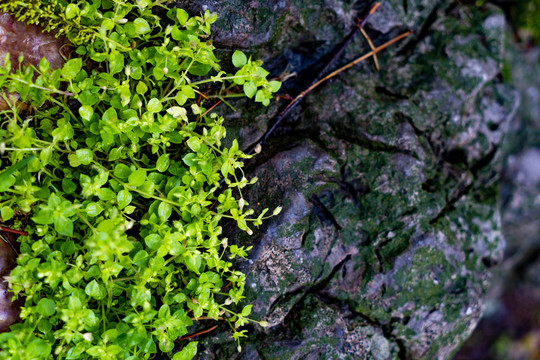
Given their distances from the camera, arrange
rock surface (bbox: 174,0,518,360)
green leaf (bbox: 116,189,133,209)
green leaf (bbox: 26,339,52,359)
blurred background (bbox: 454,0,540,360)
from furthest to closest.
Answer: blurred background (bbox: 454,0,540,360), rock surface (bbox: 174,0,518,360), green leaf (bbox: 116,189,133,209), green leaf (bbox: 26,339,52,359)

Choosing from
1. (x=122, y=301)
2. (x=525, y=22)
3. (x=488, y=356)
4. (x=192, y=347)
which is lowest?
(x=488, y=356)

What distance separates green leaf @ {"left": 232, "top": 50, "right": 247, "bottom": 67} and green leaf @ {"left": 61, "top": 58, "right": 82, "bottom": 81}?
0.96 meters

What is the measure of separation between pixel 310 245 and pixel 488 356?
456 cm

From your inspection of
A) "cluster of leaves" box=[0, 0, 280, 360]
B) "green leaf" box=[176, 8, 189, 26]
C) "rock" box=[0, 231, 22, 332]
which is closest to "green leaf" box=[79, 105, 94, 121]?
"cluster of leaves" box=[0, 0, 280, 360]

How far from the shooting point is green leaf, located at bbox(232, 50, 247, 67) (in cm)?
267

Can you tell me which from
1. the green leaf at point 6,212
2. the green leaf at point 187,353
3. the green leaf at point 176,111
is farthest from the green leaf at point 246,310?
the green leaf at point 6,212

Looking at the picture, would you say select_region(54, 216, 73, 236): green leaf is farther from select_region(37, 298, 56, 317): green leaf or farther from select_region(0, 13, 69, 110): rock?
select_region(0, 13, 69, 110): rock

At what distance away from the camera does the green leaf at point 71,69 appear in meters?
2.42

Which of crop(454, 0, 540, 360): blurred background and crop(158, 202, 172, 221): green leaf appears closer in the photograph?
crop(158, 202, 172, 221): green leaf

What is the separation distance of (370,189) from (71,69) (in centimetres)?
221

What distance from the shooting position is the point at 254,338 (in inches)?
109

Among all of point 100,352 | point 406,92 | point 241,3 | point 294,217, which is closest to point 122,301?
point 100,352

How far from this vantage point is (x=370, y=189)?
306 centimetres

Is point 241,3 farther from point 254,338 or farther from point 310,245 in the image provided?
point 254,338
